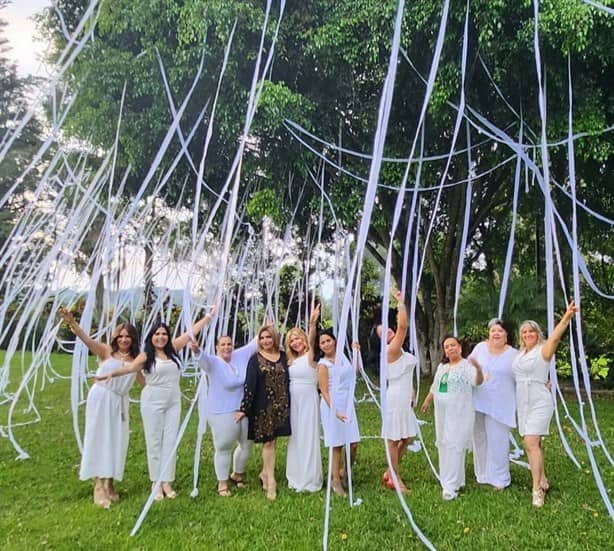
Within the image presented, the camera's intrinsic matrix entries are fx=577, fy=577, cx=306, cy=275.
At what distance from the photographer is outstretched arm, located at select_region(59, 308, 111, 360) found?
3863 mm

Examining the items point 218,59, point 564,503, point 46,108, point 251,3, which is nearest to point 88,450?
point 564,503

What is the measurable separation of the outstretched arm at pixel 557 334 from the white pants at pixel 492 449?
724 millimetres

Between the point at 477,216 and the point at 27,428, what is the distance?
770 cm

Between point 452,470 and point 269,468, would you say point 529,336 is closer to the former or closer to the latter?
point 452,470

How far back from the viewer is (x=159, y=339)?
4246 millimetres

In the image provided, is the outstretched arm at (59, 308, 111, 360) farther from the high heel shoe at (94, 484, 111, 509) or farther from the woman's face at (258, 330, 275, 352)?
the woman's face at (258, 330, 275, 352)

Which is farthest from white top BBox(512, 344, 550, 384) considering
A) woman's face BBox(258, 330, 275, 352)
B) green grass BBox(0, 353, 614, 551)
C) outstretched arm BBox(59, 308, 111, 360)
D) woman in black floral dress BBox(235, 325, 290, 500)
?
outstretched arm BBox(59, 308, 111, 360)

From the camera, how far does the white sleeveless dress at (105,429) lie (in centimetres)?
409

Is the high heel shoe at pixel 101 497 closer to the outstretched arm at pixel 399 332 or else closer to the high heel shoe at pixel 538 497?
the outstretched arm at pixel 399 332

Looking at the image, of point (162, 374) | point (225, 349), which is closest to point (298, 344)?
point (225, 349)

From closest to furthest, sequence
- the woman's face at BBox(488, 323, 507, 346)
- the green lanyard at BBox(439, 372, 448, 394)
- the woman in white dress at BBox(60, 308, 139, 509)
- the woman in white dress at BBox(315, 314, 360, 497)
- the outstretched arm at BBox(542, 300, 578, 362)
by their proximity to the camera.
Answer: the outstretched arm at BBox(542, 300, 578, 362)
the woman in white dress at BBox(60, 308, 139, 509)
the woman in white dress at BBox(315, 314, 360, 497)
the green lanyard at BBox(439, 372, 448, 394)
the woman's face at BBox(488, 323, 507, 346)

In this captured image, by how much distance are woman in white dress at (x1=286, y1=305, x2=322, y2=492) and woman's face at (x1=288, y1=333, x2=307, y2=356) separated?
121mm

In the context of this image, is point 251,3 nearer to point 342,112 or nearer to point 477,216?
point 342,112

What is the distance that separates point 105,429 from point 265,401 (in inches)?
45.4
